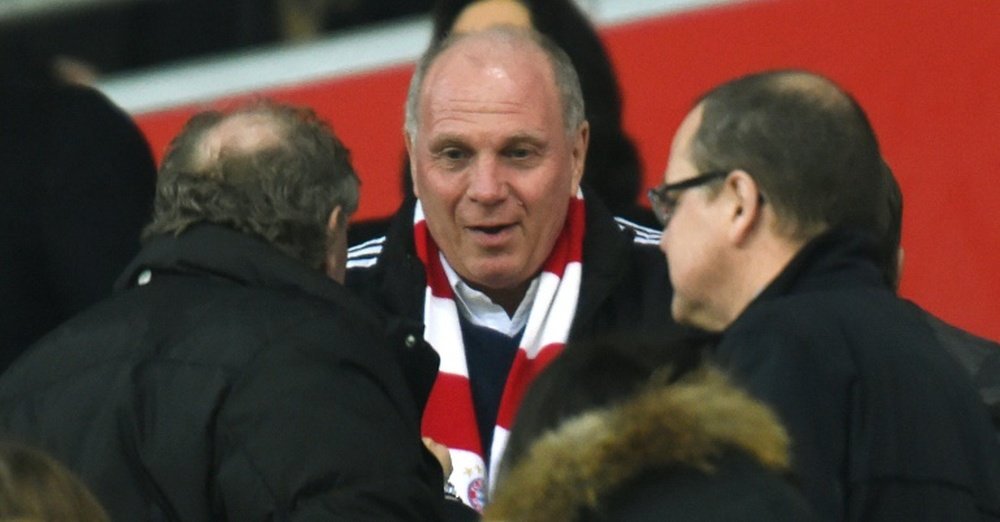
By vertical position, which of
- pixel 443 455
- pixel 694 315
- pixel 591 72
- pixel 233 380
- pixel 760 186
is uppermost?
pixel 760 186

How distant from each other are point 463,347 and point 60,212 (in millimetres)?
912

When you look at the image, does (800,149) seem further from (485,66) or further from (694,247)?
(485,66)

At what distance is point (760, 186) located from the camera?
3.21 metres

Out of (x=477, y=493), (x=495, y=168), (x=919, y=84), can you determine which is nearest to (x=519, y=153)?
(x=495, y=168)

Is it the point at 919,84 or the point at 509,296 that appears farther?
the point at 919,84

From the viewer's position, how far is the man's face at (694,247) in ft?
10.6

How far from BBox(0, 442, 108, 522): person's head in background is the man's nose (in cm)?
205

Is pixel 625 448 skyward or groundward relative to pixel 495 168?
skyward

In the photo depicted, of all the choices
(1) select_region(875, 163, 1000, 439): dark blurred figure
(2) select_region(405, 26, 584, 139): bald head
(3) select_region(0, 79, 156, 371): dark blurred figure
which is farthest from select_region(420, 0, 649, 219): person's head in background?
(1) select_region(875, 163, 1000, 439): dark blurred figure

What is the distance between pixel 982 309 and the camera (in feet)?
18.0

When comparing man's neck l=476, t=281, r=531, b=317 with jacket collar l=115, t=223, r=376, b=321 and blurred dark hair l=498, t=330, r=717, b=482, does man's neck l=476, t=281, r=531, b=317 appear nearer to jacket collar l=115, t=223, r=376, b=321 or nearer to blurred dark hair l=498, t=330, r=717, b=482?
jacket collar l=115, t=223, r=376, b=321

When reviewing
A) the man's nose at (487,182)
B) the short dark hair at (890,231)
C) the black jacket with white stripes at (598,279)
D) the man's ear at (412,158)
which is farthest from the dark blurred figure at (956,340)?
the man's ear at (412,158)

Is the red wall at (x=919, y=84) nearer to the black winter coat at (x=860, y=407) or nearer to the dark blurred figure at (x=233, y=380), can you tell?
the dark blurred figure at (x=233, y=380)

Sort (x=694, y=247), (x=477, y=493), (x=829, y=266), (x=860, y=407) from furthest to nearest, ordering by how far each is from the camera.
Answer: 1. (x=477, y=493)
2. (x=694, y=247)
3. (x=829, y=266)
4. (x=860, y=407)
